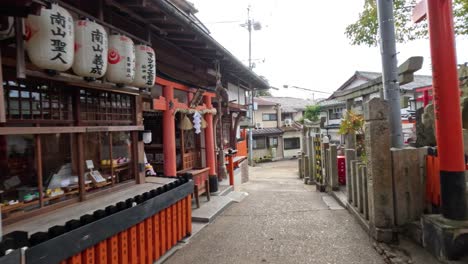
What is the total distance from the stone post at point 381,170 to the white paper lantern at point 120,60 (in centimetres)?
411

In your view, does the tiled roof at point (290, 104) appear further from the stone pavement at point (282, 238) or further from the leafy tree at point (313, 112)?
the stone pavement at point (282, 238)

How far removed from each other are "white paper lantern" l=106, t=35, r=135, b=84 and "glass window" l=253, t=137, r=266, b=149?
111 feet

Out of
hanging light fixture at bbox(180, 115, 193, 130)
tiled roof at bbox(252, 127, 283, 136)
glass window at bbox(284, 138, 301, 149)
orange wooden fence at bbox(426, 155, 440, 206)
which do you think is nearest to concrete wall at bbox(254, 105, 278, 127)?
tiled roof at bbox(252, 127, 283, 136)

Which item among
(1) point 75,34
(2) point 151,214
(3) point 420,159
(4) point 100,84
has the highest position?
(1) point 75,34

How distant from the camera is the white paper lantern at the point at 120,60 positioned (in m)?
4.74

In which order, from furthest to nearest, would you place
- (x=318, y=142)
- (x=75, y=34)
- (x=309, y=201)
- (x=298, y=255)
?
(x=318, y=142) < (x=309, y=201) < (x=298, y=255) < (x=75, y=34)

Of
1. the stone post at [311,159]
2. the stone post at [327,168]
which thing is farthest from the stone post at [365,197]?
the stone post at [311,159]

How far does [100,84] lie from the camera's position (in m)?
4.84

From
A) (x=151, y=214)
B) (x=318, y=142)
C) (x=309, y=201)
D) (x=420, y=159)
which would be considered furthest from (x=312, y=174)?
(x=151, y=214)

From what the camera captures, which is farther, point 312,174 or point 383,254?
point 312,174

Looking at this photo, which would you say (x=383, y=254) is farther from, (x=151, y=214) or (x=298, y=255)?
(x=151, y=214)

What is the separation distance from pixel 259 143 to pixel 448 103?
34.8 meters

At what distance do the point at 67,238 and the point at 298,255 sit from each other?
3.64 metres

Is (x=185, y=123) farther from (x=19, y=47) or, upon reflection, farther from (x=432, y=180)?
(x=432, y=180)
